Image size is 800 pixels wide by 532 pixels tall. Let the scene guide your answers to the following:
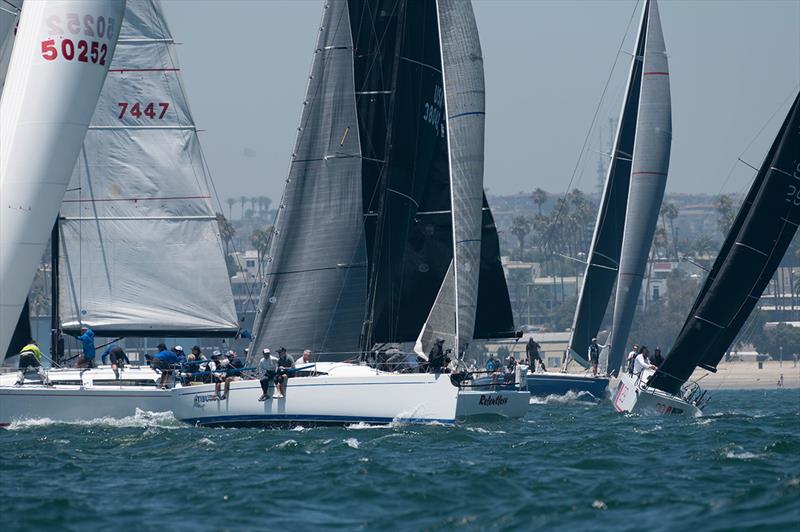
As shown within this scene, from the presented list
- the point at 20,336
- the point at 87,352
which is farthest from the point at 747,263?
the point at 20,336

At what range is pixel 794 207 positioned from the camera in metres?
33.3

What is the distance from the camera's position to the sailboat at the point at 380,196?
99.9 feet

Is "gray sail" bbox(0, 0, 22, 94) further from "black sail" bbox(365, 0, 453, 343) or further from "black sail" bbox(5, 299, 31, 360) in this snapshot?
"black sail" bbox(365, 0, 453, 343)

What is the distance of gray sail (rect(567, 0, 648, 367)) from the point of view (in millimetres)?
48438

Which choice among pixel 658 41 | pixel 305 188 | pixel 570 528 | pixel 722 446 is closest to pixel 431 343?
pixel 305 188

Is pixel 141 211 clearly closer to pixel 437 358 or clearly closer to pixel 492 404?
pixel 437 358

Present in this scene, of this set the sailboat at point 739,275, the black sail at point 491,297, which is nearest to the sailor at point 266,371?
the black sail at point 491,297

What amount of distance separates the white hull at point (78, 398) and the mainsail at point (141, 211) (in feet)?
6.89

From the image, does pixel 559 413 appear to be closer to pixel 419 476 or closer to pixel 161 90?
pixel 161 90

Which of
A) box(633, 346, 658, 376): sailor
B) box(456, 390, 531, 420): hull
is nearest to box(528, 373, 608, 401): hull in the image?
box(633, 346, 658, 376): sailor

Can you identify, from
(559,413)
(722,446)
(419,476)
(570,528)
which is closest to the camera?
(570,528)

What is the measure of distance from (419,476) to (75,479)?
505 centimetres

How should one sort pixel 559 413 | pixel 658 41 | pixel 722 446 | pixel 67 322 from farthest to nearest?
pixel 658 41 < pixel 559 413 < pixel 67 322 < pixel 722 446

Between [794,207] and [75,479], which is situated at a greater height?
[794,207]
